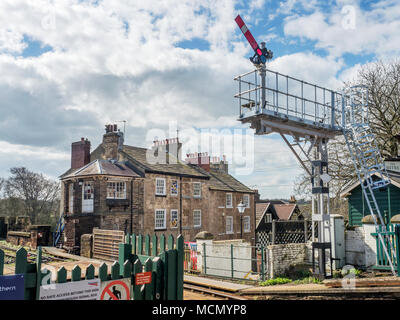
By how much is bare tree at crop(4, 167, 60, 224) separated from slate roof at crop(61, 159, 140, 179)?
20.4 m

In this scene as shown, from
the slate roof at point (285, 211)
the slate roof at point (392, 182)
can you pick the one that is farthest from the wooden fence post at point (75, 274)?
the slate roof at point (285, 211)

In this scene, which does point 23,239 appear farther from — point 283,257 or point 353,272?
point 353,272

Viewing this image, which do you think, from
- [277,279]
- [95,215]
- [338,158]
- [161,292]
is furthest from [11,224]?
[161,292]

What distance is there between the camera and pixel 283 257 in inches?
562

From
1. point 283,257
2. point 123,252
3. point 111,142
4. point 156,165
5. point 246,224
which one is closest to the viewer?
point 123,252

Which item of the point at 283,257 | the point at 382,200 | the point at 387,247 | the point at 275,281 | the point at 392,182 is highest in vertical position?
the point at 392,182

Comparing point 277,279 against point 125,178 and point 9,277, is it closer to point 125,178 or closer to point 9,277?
point 9,277

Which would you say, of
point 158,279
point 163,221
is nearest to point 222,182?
point 163,221

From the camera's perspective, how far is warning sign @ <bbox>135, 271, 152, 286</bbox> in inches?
170

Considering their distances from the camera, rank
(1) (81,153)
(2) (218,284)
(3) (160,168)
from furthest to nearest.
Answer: (3) (160,168), (1) (81,153), (2) (218,284)

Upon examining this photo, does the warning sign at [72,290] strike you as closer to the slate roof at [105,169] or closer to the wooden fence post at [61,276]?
the wooden fence post at [61,276]

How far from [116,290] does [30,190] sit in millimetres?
44217
